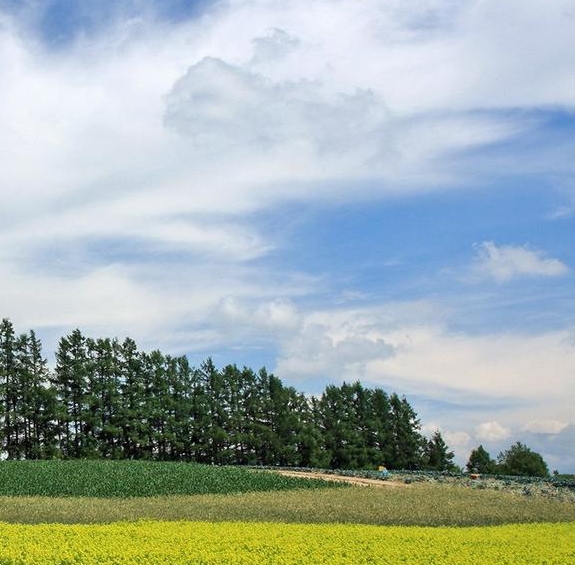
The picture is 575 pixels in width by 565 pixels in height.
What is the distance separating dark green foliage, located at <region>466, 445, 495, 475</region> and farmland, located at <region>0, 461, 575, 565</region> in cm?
2855

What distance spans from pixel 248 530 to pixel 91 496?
55.0 ft

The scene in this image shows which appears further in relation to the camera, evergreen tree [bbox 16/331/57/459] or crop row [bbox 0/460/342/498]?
evergreen tree [bbox 16/331/57/459]

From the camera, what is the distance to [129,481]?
36750 millimetres

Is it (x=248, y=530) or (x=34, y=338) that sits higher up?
(x=34, y=338)

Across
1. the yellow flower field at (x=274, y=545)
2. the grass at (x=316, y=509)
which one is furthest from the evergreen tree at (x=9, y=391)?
the yellow flower field at (x=274, y=545)

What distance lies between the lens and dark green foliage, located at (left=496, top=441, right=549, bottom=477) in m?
62.6

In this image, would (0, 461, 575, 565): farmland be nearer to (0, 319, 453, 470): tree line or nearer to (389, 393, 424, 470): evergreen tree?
(0, 319, 453, 470): tree line

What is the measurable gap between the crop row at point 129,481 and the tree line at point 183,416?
13.8 metres

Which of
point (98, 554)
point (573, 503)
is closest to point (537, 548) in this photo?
point (98, 554)

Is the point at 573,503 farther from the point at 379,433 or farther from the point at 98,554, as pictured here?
the point at 379,433

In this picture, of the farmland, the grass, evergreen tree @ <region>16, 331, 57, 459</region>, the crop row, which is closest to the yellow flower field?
the farmland

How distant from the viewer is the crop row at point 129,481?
35.2 meters

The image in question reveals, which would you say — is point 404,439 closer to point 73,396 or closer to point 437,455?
point 437,455

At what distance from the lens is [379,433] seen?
216 ft
